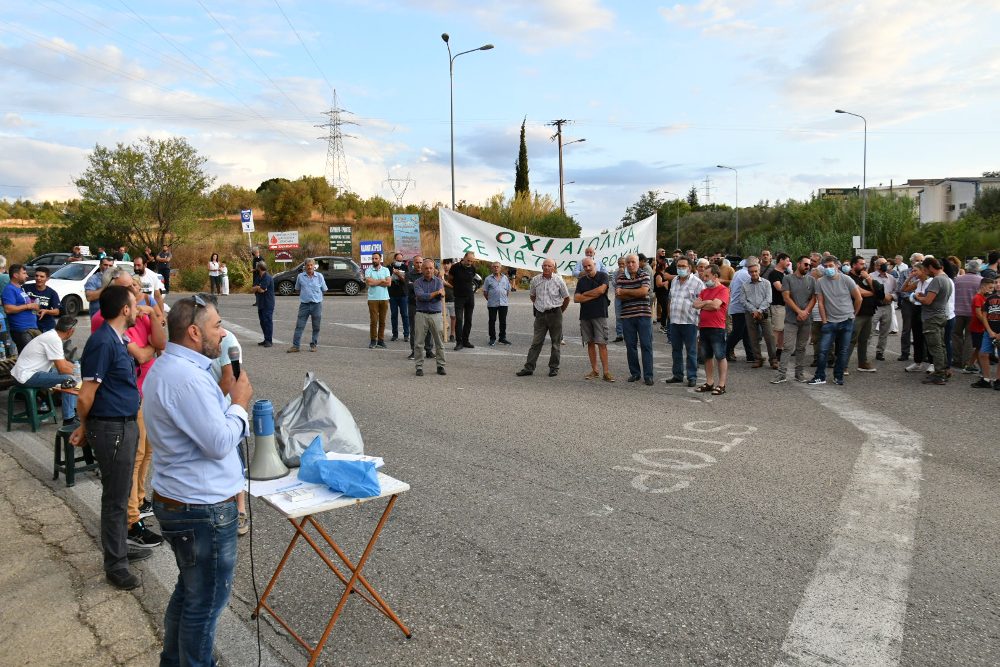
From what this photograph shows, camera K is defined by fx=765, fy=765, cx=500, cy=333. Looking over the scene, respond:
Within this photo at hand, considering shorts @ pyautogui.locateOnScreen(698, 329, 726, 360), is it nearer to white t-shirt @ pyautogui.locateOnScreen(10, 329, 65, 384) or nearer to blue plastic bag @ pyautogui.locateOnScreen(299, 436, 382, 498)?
blue plastic bag @ pyautogui.locateOnScreen(299, 436, 382, 498)

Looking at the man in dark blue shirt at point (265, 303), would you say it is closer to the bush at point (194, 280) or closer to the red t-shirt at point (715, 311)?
the red t-shirt at point (715, 311)

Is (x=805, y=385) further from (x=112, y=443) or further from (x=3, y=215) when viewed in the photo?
(x=3, y=215)

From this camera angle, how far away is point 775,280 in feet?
44.8

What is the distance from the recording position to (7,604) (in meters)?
4.37

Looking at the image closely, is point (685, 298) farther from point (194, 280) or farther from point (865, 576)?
point (194, 280)

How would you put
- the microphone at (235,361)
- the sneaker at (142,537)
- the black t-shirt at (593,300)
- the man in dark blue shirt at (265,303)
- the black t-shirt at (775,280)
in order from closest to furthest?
1. the microphone at (235,361)
2. the sneaker at (142,537)
3. the black t-shirt at (593,300)
4. the black t-shirt at (775,280)
5. the man in dark blue shirt at (265,303)

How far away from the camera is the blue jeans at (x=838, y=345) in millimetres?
11422

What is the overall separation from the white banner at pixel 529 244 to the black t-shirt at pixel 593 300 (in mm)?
5469

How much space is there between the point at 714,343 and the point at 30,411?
8.60 m

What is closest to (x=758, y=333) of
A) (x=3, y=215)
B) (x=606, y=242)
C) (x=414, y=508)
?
(x=606, y=242)

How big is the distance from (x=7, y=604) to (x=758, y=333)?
11.7 metres

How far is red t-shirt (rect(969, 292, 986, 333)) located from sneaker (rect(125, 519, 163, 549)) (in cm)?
1119

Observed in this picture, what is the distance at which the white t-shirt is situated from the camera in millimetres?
8031

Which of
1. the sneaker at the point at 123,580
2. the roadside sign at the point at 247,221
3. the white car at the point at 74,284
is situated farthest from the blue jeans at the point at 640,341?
the roadside sign at the point at 247,221
